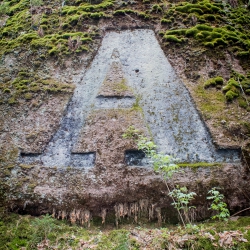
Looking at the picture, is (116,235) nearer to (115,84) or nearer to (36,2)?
(115,84)

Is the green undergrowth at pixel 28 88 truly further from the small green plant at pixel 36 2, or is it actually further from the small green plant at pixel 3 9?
the small green plant at pixel 3 9

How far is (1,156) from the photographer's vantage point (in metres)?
7.88

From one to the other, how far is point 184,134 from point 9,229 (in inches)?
209

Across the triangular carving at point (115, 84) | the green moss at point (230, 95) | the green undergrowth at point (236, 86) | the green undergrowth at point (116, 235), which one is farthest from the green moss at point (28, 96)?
the green moss at point (230, 95)

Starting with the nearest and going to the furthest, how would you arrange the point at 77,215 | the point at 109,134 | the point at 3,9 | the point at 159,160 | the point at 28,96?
the point at 159,160 → the point at 77,215 → the point at 109,134 → the point at 28,96 → the point at 3,9

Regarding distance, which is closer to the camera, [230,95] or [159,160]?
[159,160]

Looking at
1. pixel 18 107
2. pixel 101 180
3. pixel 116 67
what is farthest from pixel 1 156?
pixel 116 67

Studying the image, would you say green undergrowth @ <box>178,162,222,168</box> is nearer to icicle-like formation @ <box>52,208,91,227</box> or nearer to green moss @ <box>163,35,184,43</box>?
icicle-like formation @ <box>52,208,91,227</box>

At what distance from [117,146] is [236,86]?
4.31 metres

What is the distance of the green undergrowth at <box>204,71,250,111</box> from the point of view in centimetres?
854

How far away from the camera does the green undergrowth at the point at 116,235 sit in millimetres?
5711

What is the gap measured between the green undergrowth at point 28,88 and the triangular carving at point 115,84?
111 centimetres

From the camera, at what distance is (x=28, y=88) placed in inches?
357

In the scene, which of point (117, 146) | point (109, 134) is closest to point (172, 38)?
point (109, 134)
